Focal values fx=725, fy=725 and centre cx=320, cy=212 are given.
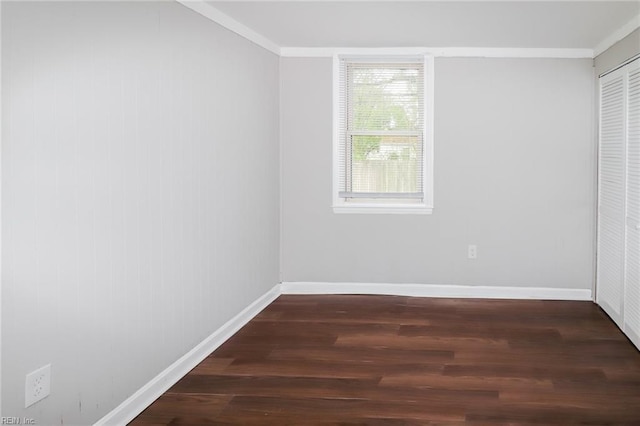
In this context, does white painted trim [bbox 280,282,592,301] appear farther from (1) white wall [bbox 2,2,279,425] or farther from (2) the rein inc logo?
(2) the rein inc logo

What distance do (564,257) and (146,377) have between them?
398cm

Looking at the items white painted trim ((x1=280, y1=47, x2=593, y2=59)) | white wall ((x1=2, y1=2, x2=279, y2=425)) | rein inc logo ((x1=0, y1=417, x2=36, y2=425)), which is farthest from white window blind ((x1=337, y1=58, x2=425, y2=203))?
rein inc logo ((x1=0, y1=417, x2=36, y2=425))

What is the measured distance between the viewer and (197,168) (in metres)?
4.27

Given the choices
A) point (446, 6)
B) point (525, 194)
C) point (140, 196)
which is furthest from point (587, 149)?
point (140, 196)

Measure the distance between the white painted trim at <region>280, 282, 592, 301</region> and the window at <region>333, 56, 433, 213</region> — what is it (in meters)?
0.67

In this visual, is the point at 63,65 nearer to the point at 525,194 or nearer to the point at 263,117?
the point at 263,117

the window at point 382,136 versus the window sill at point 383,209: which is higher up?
the window at point 382,136

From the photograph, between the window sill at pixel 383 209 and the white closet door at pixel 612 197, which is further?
the window sill at pixel 383 209

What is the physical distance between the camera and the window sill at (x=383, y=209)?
6.32 meters

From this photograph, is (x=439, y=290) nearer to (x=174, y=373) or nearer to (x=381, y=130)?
(x=381, y=130)

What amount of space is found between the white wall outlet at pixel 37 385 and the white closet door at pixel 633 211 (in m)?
3.57

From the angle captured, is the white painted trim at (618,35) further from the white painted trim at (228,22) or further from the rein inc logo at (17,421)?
the rein inc logo at (17,421)

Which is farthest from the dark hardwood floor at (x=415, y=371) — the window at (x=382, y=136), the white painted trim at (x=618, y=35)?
the white painted trim at (x=618, y=35)

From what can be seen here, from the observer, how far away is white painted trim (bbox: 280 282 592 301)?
623 centimetres
